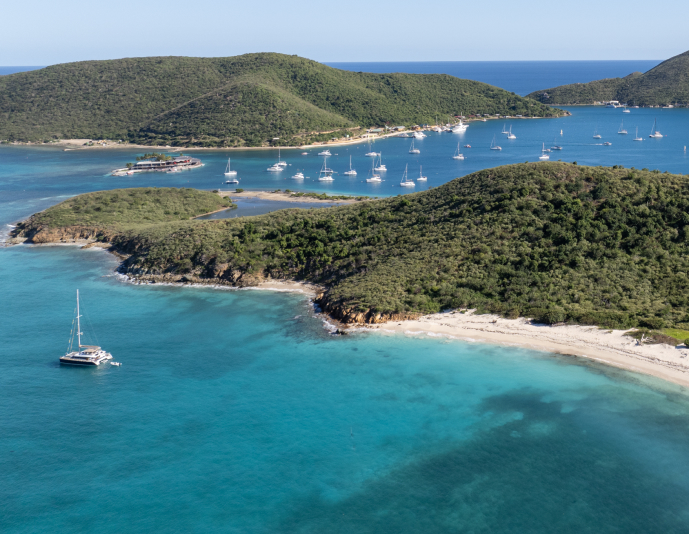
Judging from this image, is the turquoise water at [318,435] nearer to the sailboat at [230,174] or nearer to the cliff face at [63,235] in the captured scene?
the cliff face at [63,235]

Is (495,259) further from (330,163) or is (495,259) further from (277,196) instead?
(330,163)

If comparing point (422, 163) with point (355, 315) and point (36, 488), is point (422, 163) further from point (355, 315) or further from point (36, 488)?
point (36, 488)

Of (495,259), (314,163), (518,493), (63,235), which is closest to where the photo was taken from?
(518,493)

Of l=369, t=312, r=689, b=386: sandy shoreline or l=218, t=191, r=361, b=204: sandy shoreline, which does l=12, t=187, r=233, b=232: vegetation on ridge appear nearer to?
l=218, t=191, r=361, b=204: sandy shoreline

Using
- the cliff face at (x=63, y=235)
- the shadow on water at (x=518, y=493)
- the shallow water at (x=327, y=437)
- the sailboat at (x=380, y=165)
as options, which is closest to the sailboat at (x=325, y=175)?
the sailboat at (x=380, y=165)

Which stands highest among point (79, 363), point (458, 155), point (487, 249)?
point (458, 155)

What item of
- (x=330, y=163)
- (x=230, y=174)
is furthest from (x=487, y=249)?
(x=330, y=163)
